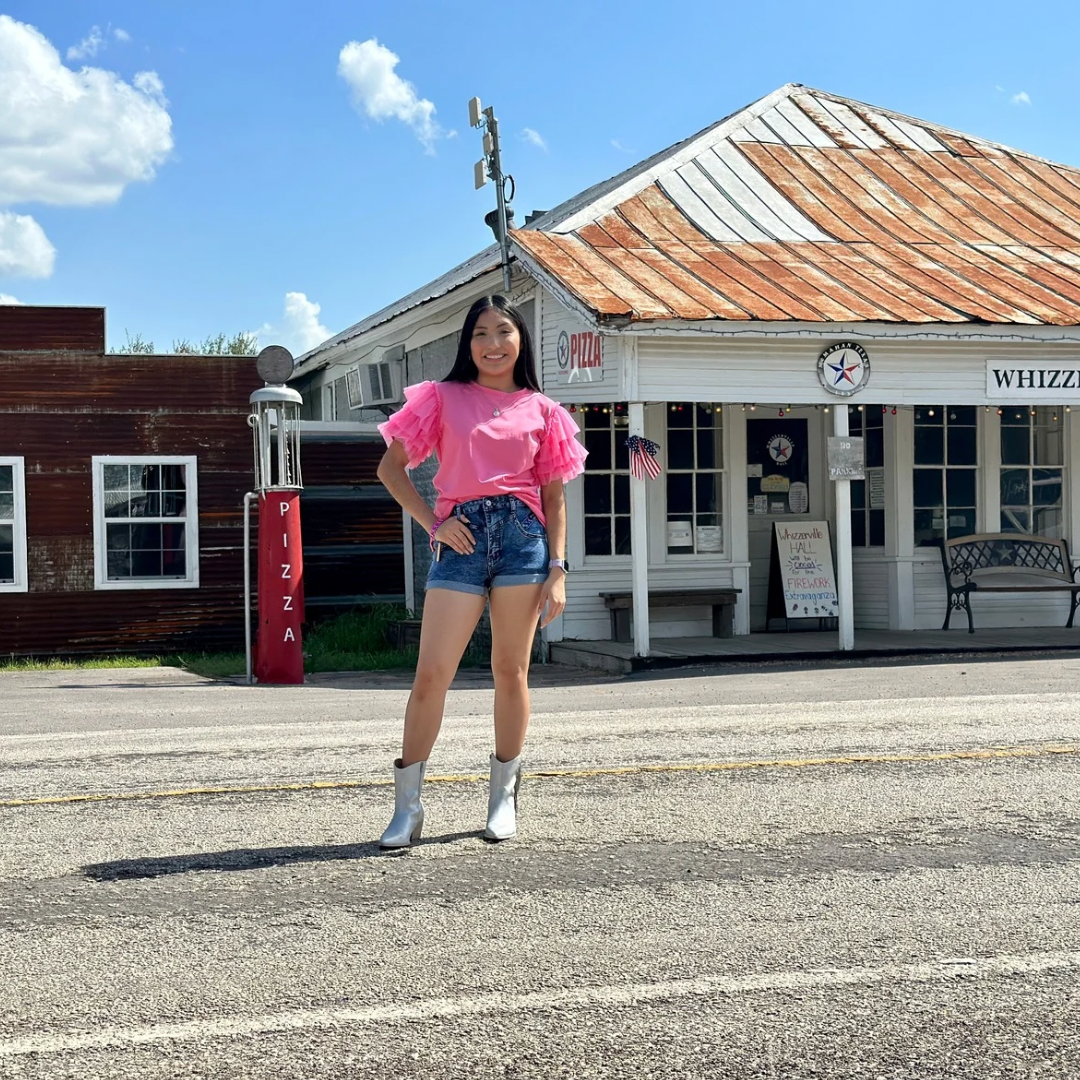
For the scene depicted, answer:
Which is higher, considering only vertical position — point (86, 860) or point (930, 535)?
point (930, 535)

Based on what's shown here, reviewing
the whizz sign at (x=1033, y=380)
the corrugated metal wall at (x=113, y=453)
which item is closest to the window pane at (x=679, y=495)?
the whizz sign at (x=1033, y=380)

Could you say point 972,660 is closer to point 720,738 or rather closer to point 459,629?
point 720,738

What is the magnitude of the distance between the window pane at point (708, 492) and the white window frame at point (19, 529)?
7.67 m

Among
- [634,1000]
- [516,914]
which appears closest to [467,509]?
[516,914]

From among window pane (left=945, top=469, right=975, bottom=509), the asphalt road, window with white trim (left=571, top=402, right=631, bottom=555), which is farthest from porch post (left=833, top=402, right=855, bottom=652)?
the asphalt road

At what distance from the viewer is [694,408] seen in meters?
16.4

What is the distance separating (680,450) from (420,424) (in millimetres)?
11639

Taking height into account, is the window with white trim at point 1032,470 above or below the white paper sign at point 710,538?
above

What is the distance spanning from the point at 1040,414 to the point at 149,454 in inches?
413

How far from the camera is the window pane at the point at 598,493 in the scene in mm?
16203

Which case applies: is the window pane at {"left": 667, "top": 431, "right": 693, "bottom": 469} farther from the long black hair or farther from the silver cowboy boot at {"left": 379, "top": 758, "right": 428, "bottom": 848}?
the silver cowboy boot at {"left": 379, "top": 758, "right": 428, "bottom": 848}

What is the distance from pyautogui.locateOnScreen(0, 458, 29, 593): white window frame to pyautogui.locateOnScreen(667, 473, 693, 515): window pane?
736 centimetres

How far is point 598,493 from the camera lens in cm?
1622

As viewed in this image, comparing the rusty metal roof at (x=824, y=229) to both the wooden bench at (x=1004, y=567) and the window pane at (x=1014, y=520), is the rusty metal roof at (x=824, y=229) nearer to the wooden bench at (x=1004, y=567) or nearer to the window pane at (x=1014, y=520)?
the window pane at (x=1014, y=520)
